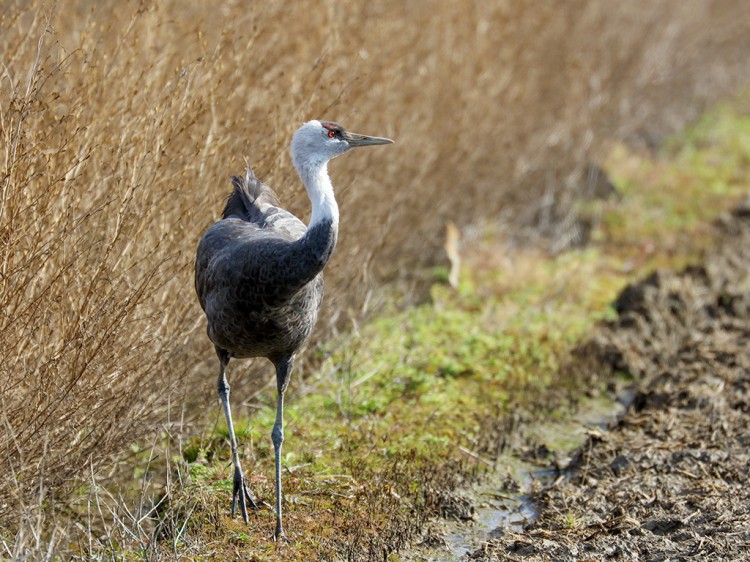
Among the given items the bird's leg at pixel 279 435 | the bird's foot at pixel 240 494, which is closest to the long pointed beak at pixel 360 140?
the bird's leg at pixel 279 435

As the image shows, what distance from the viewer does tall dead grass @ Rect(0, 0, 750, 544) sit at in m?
4.34

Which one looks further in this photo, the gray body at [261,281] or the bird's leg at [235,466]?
the bird's leg at [235,466]

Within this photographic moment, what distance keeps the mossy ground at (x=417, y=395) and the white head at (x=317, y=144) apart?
1.43 metres

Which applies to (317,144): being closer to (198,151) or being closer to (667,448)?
(198,151)

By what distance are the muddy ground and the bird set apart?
1273 mm

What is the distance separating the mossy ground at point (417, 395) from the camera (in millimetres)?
4855

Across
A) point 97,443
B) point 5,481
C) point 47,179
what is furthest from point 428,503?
point 47,179

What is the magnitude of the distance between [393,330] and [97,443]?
3.02 meters

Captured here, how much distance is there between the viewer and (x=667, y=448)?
5.75m

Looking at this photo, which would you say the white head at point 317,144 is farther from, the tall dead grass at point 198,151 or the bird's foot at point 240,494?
the bird's foot at point 240,494

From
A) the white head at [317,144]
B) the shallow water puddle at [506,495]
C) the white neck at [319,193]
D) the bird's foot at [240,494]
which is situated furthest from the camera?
the shallow water puddle at [506,495]

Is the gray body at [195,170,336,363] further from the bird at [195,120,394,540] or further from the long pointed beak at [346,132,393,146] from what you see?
the long pointed beak at [346,132,393,146]

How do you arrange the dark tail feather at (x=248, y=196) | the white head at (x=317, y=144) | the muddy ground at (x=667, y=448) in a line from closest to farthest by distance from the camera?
the white head at (x=317, y=144), the muddy ground at (x=667, y=448), the dark tail feather at (x=248, y=196)

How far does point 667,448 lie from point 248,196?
102 inches
